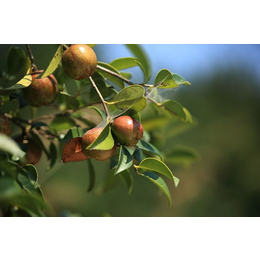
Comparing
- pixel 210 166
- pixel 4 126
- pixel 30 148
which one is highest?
pixel 4 126

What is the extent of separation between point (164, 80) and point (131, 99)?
9 cm

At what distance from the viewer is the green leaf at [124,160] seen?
1.99 ft

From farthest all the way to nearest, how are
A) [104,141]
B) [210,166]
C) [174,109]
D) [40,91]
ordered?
1. [210,166]
2. [174,109]
3. [40,91]
4. [104,141]

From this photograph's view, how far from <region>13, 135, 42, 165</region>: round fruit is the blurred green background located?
50.9 inches

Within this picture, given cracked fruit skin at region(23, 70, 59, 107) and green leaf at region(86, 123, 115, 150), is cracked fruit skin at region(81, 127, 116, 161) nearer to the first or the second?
green leaf at region(86, 123, 115, 150)

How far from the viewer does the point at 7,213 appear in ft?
2.10

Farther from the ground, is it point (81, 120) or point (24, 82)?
point (24, 82)

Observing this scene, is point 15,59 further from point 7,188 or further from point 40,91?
point 7,188

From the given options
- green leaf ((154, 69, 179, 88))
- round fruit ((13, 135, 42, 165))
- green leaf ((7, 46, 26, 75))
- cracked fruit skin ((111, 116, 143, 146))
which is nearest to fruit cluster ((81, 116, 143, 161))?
cracked fruit skin ((111, 116, 143, 146))

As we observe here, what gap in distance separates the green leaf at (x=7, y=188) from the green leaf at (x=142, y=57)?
442 mm

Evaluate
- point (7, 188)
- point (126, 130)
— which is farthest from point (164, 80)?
point (7, 188)

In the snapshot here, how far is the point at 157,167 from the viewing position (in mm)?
637

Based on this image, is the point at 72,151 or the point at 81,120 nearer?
the point at 72,151

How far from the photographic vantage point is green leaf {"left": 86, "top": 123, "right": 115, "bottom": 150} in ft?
1.87
